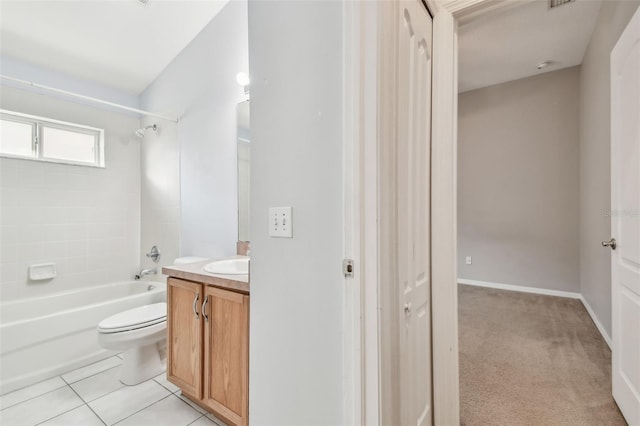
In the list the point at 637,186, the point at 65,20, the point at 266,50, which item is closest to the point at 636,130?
the point at 637,186

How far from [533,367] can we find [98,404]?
9.60ft

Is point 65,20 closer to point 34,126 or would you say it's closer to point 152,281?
point 34,126

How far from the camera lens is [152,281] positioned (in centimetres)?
314

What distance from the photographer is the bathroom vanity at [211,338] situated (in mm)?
1322

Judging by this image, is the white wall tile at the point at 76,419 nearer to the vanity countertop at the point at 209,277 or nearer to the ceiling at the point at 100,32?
the vanity countertop at the point at 209,277

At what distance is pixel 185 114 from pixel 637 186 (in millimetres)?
3260

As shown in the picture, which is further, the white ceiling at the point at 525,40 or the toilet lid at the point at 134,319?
the white ceiling at the point at 525,40

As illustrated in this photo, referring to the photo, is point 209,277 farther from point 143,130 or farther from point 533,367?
point 143,130

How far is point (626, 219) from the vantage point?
4.76ft

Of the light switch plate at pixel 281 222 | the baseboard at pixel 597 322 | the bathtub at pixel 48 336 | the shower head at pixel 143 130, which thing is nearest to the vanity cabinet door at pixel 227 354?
the light switch plate at pixel 281 222

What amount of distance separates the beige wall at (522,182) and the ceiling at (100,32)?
3710 millimetres

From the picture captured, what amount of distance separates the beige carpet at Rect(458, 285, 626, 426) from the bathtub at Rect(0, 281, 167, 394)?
2646 mm

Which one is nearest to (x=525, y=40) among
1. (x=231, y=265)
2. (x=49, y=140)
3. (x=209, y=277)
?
(x=231, y=265)

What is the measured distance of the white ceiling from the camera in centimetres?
261
